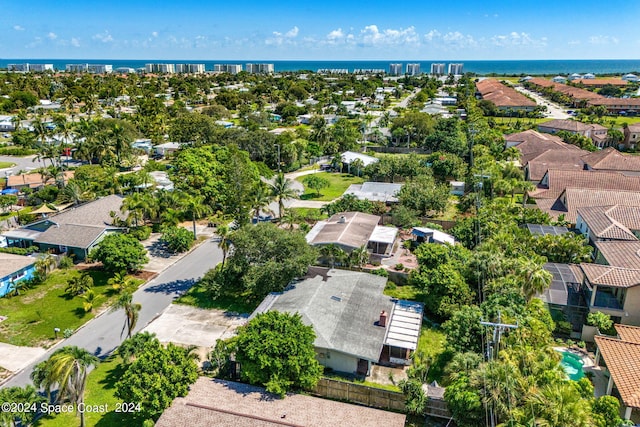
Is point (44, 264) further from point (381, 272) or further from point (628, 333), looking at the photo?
point (628, 333)


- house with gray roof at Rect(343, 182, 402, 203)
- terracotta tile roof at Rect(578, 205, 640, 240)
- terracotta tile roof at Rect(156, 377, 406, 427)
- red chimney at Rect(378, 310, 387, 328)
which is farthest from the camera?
house with gray roof at Rect(343, 182, 402, 203)

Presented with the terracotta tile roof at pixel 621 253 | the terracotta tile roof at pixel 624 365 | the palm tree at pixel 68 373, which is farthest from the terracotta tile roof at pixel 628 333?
the palm tree at pixel 68 373

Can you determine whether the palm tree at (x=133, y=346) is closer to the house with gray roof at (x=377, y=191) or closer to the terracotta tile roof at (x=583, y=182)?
the house with gray roof at (x=377, y=191)

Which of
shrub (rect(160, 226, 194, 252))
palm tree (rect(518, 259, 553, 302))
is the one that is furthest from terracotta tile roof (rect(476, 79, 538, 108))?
palm tree (rect(518, 259, 553, 302))

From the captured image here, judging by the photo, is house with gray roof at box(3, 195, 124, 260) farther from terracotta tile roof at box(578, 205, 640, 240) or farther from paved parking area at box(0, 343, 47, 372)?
terracotta tile roof at box(578, 205, 640, 240)

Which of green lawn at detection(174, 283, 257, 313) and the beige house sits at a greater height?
the beige house

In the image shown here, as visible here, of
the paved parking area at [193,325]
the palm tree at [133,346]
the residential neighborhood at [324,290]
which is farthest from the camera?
the paved parking area at [193,325]

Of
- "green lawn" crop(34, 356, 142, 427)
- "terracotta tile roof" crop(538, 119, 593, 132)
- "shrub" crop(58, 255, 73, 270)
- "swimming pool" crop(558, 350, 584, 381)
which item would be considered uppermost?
"terracotta tile roof" crop(538, 119, 593, 132)
